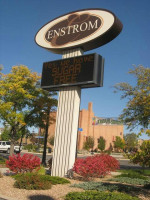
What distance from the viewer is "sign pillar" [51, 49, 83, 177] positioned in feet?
Answer: 43.1

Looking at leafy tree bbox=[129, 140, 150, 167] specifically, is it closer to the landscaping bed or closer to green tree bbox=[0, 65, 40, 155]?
the landscaping bed

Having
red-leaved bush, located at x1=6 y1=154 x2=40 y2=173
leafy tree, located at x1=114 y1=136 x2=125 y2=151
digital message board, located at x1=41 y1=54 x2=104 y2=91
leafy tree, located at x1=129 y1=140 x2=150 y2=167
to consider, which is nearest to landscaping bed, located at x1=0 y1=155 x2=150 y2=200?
red-leaved bush, located at x1=6 y1=154 x2=40 y2=173

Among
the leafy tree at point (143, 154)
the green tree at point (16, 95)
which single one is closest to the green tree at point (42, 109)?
the green tree at point (16, 95)

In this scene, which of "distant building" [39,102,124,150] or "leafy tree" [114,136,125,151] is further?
"distant building" [39,102,124,150]

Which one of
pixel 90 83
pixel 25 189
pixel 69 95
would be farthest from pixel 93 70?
pixel 25 189

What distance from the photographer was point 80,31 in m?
14.8

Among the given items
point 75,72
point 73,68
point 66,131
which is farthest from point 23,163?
point 73,68

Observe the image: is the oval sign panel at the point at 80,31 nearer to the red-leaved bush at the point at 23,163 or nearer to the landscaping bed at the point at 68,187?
the landscaping bed at the point at 68,187

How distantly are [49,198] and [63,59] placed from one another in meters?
8.68

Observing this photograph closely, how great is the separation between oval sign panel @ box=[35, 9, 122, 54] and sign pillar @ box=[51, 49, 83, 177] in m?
3.02

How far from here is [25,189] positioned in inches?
362

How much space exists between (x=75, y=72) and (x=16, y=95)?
8.18m

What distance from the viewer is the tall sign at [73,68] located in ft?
42.7

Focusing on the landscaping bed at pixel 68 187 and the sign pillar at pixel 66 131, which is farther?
the sign pillar at pixel 66 131
